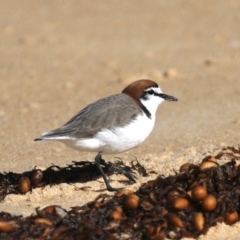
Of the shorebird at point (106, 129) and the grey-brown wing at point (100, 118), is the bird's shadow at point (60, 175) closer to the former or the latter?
the shorebird at point (106, 129)

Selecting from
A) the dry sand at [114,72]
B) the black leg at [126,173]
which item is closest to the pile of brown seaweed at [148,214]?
the dry sand at [114,72]

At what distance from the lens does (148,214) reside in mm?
5215

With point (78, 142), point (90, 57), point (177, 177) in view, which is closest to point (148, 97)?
point (78, 142)

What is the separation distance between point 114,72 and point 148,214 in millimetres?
6937

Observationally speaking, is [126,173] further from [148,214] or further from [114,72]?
[114,72]

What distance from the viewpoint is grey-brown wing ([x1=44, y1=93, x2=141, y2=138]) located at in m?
6.46

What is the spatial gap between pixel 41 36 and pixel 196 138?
6.80 metres

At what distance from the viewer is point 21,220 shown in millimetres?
5164

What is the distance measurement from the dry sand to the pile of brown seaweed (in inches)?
6.4

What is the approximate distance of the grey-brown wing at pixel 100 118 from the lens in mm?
6461

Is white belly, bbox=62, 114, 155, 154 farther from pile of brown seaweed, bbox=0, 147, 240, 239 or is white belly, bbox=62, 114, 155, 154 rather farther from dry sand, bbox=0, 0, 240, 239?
pile of brown seaweed, bbox=0, 147, 240, 239

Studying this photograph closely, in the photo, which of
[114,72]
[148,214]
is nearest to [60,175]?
[148,214]

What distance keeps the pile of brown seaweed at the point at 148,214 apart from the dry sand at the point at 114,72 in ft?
0.53

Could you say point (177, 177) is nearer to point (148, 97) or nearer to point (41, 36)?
point (148, 97)
